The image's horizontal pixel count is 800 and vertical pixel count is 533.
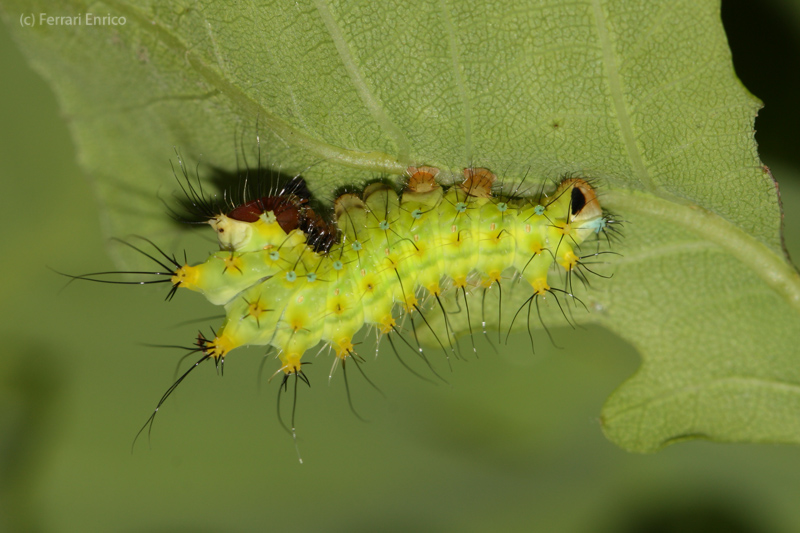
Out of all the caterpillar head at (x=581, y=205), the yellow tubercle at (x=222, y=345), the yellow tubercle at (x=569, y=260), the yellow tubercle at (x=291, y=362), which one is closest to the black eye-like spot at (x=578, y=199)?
the caterpillar head at (x=581, y=205)

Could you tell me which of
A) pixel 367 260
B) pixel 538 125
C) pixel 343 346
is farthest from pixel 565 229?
pixel 343 346

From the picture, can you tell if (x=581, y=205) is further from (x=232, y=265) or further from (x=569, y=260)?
(x=232, y=265)

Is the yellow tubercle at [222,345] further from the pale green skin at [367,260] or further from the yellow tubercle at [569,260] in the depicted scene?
the yellow tubercle at [569,260]

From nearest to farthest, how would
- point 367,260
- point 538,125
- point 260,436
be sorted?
point 538,125 → point 367,260 → point 260,436

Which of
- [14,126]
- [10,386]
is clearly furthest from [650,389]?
[14,126]

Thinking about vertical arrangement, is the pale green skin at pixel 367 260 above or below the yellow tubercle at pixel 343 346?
above

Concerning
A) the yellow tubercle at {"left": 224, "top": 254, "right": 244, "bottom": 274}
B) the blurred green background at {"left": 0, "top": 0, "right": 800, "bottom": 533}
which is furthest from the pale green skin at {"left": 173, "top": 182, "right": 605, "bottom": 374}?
the blurred green background at {"left": 0, "top": 0, "right": 800, "bottom": 533}
